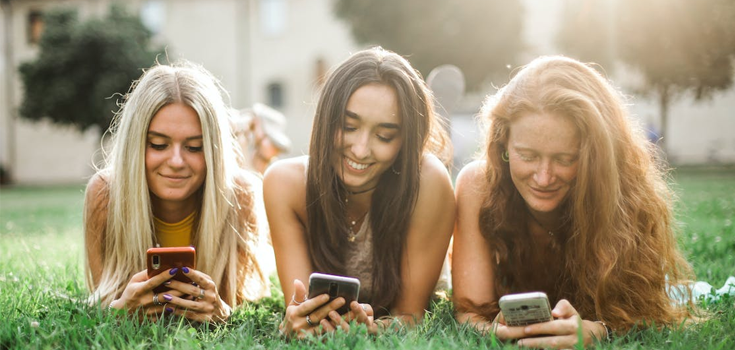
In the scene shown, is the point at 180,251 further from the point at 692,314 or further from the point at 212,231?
the point at 692,314

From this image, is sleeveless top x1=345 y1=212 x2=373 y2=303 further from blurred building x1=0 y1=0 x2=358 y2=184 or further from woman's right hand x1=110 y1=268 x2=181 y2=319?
blurred building x1=0 y1=0 x2=358 y2=184

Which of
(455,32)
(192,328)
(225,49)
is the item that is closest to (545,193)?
(192,328)

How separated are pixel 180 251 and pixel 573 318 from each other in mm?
1865

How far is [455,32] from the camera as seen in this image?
23344 mm

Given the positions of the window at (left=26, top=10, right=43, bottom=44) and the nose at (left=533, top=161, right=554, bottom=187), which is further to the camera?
the window at (left=26, top=10, right=43, bottom=44)

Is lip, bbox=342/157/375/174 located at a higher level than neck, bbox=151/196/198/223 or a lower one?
higher

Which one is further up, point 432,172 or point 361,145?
point 361,145

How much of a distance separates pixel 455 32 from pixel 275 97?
41.1ft

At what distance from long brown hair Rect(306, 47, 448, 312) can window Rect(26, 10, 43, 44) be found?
1384 inches

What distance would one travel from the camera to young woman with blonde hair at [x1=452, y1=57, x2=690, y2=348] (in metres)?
2.90

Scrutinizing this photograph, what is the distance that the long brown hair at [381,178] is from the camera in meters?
3.25

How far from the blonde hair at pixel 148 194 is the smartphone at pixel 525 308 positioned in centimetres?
178

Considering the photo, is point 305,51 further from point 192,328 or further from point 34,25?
point 192,328

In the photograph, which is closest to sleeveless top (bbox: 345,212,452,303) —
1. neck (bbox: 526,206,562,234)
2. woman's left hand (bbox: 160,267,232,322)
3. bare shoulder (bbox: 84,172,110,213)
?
woman's left hand (bbox: 160,267,232,322)
